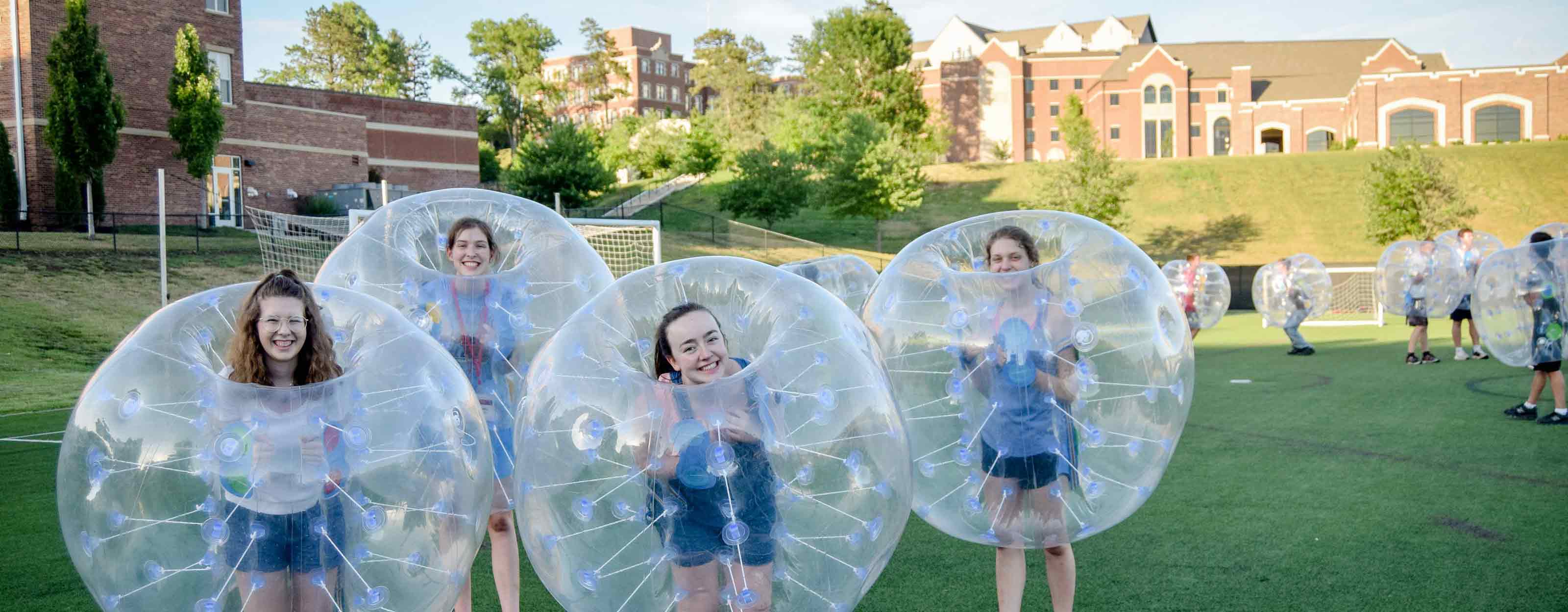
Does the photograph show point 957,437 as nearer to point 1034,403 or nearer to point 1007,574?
point 1034,403

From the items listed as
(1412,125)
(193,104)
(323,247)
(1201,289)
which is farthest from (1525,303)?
(1412,125)

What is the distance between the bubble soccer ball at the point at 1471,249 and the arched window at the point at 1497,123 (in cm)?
5915

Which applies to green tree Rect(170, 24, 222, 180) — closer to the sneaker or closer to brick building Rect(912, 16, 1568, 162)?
the sneaker

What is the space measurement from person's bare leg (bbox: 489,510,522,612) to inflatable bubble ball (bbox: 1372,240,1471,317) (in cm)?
1290

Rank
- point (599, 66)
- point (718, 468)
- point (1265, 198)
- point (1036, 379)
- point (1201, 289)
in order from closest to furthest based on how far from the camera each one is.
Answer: point (718, 468)
point (1036, 379)
point (1201, 289)
point (1265, 198)
point (599, 66)

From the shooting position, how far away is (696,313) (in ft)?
10.4

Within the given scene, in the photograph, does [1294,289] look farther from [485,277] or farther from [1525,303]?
[485,277]

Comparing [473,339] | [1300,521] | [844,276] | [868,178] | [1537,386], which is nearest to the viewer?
[473,339]

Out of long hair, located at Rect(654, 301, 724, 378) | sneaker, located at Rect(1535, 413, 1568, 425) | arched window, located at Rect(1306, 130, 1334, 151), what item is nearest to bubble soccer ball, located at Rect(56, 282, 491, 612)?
long hair, located at Rect(654, 301, 724, 378)

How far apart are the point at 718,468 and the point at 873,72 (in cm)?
6820

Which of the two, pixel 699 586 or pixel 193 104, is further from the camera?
pixel 193 104

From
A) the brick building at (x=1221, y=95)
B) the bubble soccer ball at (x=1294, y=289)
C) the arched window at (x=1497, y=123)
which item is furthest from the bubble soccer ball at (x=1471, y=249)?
the arched window at (x=1497, y=123)

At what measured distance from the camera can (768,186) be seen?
4400cm

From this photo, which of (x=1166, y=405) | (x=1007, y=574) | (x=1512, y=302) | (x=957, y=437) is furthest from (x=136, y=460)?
(x=1512, y=302)
